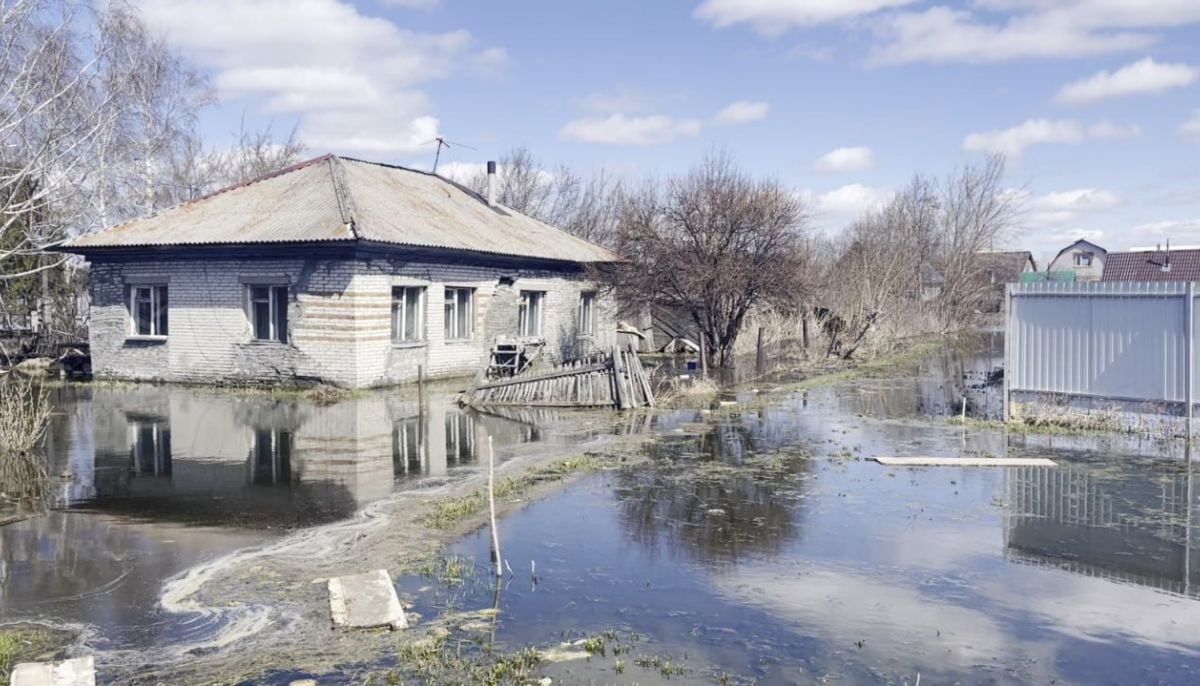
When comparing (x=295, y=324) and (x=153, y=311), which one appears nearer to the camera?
(x=295, y=324)

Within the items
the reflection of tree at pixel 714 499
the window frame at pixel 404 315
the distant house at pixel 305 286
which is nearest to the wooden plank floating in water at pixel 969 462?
the reflection of tree at pixel 714 499

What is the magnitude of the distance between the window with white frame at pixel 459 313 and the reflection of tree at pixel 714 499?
396 inches

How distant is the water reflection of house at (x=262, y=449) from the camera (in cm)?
1046

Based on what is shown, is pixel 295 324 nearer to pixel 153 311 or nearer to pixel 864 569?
pixel 153 311

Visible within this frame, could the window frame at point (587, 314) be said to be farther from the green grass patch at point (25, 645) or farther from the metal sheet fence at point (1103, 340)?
the green grass patch at point (25, 645)

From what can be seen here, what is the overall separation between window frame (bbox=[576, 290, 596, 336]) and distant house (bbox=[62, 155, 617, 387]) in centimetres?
358

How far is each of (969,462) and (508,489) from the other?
573cm

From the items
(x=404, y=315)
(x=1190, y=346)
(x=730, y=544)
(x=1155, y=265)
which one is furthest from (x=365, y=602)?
(x=1155, y=265)

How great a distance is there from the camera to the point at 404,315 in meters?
21.1

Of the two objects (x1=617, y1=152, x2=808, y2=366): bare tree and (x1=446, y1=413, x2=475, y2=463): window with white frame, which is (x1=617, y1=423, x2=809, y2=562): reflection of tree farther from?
(x1=617, y1=152, x2=808, y2=366): bare tree

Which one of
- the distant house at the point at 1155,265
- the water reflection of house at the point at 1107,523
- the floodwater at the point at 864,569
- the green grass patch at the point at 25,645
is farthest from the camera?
the distant house at the point at 1155,265

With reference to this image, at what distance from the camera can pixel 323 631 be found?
252 inches

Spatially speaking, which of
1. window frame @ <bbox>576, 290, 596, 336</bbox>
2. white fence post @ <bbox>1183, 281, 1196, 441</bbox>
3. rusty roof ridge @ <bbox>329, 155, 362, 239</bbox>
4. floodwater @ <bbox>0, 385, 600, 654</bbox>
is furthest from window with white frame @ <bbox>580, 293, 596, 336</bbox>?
white fence post @ <bbox>1183, 281, 1196, 441</bbox>

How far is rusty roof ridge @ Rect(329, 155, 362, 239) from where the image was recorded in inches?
752
